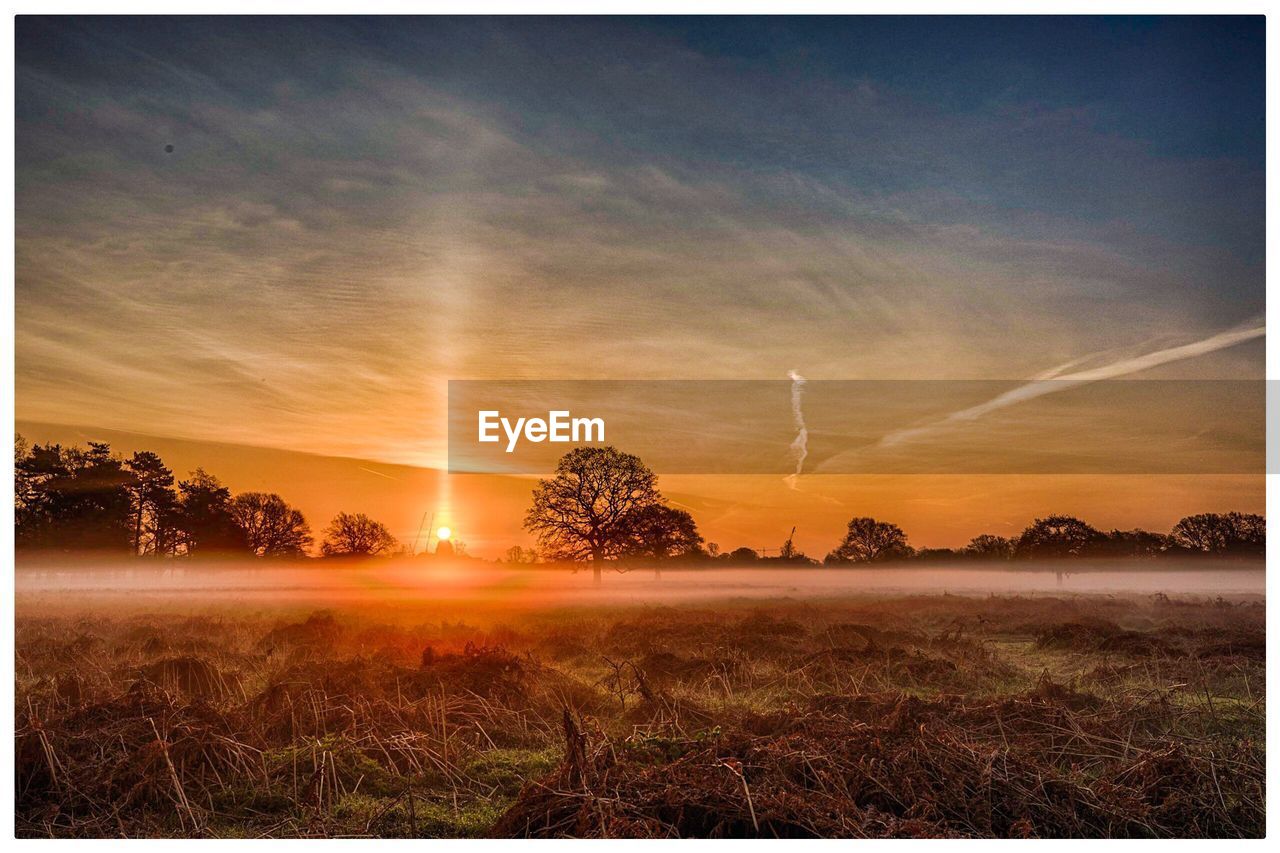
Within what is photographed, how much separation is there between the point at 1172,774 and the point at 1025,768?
1269 mm

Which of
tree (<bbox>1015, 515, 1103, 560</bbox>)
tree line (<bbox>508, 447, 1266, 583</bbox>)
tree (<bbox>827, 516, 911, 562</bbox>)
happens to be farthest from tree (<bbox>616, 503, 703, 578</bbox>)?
tree (<bbox>1015, 515, 1103, 560</bbox>)

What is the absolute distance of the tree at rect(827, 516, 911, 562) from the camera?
1336 inches

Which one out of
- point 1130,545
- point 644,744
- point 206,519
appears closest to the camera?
point 644,744

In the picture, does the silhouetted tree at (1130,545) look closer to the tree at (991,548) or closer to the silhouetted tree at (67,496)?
the tree at (991,548)

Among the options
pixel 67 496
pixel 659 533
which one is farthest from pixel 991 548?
pixel 67 496

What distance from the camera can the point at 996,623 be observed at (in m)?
23.5

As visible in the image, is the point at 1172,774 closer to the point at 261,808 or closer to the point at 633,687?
the point at 633,687

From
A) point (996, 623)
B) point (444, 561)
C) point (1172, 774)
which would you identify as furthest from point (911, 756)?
point (444, 561)

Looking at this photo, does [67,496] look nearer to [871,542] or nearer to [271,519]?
[271,519]

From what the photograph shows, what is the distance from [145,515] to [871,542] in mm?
25035

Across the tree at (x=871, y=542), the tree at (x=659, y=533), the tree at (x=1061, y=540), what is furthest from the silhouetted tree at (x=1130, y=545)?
the tree at (x=659, y=533)

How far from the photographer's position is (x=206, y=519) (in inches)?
1037

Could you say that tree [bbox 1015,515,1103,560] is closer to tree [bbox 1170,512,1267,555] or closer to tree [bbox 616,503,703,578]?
tree [bbox 1170,512,1267,555]

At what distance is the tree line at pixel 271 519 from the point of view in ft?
75.0
